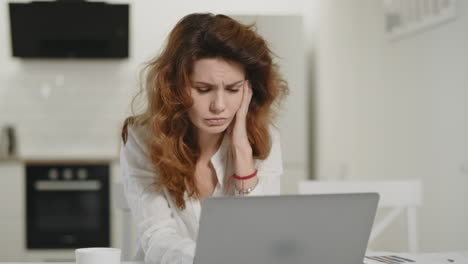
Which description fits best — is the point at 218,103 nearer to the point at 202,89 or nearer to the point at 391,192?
the point at 202,89

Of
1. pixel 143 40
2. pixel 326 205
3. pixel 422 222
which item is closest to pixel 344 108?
pixel 422 222

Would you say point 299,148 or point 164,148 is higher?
point 164,148

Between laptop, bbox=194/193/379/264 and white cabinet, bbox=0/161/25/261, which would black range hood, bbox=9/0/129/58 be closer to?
white cabinet, bbox=0/161/25/261

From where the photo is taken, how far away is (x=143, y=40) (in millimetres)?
5207

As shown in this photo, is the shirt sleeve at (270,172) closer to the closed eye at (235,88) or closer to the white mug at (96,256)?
the closed eye at (235,88)

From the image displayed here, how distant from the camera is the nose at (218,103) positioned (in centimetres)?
161

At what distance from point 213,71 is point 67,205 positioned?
3314mm

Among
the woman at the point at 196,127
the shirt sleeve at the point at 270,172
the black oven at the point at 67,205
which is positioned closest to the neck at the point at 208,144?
the woman at the point at 196,127

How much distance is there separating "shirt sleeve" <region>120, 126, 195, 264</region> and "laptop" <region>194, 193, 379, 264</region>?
0.31 metres

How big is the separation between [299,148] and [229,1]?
4.54 ft

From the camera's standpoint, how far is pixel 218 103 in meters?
1.61

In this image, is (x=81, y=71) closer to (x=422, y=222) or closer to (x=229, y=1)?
(x=229, y=1)

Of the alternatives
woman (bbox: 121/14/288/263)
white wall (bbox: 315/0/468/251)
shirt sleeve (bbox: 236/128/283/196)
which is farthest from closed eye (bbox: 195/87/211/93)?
white wall (bbox: 315/0/468/251)

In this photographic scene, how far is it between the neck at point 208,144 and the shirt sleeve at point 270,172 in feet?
0.41
